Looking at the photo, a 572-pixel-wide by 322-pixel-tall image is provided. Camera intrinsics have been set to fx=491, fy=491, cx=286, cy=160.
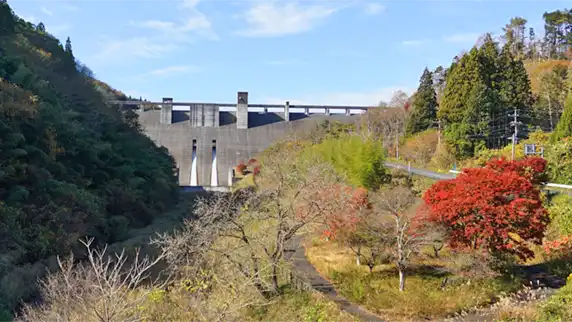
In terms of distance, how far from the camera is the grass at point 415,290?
936 centimetres

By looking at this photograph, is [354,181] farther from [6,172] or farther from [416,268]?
[6,172]

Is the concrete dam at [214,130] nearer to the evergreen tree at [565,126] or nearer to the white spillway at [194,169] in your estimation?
the white spillway at [194,169]

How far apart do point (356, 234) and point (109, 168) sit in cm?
1368

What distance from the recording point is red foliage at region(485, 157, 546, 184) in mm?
13547

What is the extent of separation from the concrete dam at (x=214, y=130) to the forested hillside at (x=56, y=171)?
10.7 meters

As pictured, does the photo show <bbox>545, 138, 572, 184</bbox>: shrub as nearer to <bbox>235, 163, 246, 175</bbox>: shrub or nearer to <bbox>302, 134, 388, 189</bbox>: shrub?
<bbox>302, 134, 388, 189</bbox>: shrub

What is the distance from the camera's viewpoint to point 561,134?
17.4 m

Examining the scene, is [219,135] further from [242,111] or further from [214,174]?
[214,174]

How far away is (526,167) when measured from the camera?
556 inches

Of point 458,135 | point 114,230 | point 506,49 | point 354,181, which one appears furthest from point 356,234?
point 506,49

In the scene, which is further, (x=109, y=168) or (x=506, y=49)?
(x=506, y=49)

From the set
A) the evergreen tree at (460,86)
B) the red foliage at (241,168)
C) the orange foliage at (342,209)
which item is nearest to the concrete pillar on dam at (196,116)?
the red foliage at (241,168)

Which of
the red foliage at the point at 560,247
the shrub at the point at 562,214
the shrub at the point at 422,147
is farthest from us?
the shrub at the point at 422,147

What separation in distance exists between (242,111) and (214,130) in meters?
2.93
